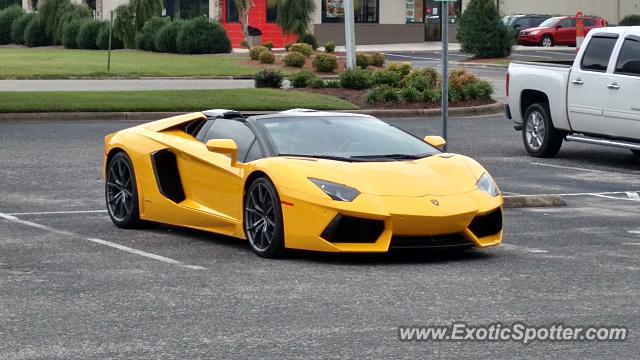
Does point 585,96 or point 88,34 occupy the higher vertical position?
point 88,34

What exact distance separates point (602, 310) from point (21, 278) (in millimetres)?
4072

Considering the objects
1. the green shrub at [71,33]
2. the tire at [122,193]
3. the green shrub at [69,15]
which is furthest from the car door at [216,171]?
the green shrub at [69,15]

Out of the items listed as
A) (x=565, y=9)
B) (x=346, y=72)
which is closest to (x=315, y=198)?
(x=346, y=72)

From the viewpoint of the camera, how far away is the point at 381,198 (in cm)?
1073

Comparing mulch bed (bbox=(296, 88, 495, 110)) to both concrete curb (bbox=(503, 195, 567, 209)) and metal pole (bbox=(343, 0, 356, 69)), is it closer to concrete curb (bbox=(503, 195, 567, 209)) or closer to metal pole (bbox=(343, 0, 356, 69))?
metal pole (bbox=(343, 0, 356, 69))

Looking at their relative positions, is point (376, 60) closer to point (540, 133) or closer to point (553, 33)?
point (540, 133)

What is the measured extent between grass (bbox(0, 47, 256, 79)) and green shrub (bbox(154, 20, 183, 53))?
696mm

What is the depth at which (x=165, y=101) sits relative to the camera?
27922mm

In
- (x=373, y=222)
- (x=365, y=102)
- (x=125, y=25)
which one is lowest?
(x=365, y=102)

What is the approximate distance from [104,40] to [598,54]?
39.3 m

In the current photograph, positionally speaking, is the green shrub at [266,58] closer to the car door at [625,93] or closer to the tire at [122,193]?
the car door at [625,93]

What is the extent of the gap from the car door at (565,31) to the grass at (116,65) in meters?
21.7

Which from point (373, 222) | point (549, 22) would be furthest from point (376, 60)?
point (373, 222)

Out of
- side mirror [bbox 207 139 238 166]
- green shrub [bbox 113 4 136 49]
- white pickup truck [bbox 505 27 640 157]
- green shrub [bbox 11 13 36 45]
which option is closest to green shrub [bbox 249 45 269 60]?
green shrub [bbox 113 4 136 49]
